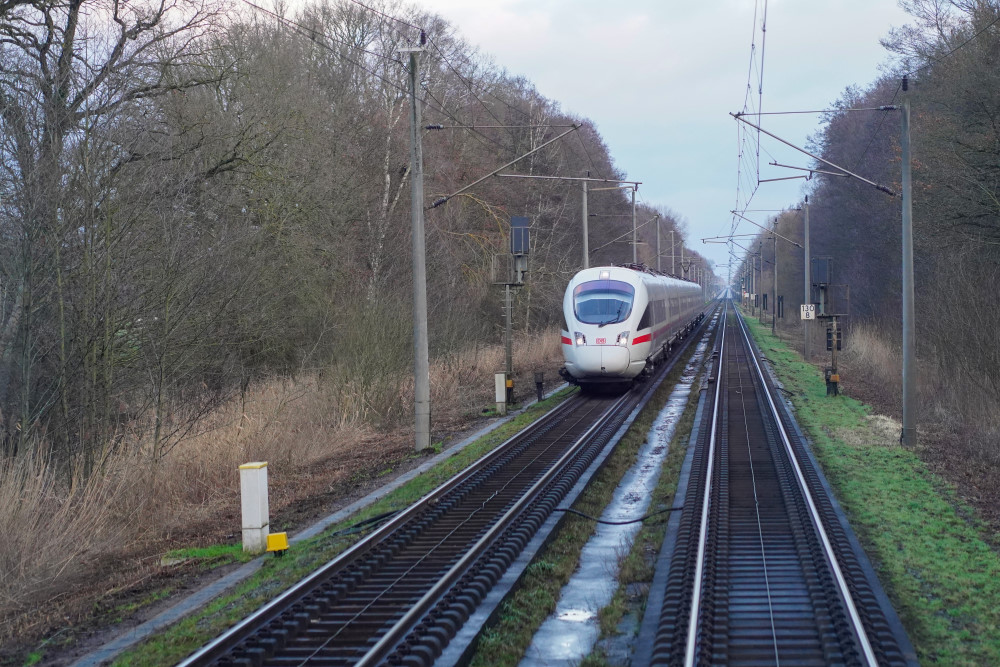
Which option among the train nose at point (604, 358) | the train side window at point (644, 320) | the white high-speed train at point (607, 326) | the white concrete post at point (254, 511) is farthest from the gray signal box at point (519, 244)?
the white concrete post at point (254, 511)

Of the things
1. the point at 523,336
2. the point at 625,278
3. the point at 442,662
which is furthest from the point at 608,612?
the point at 523,336

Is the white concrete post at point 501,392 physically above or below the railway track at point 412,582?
above

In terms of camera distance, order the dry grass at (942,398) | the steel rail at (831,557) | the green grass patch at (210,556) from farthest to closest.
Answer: the dry grass at (942,398) < the green grass patch at (210,556) < the steel rail at (831,557)

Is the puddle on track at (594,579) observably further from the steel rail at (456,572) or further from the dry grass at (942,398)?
the dry grass at (942,398)

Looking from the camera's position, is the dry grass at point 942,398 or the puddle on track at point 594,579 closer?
the puddle on track at point 594,579

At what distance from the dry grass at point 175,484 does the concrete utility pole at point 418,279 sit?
3.37 feet

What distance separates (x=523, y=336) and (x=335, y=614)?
30983mm

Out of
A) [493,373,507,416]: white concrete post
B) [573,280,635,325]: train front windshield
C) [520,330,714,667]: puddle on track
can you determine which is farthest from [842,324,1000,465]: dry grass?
[493,373,507,416]: white concrete post

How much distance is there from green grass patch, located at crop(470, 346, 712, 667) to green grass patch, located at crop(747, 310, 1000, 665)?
2.63 meters

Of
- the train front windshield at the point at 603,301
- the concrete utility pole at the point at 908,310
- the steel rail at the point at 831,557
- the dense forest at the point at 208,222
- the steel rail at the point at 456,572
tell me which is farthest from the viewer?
the train front windshield at the point at 603,301

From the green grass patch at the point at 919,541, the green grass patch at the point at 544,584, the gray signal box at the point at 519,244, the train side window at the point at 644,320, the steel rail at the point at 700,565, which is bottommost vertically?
the green grass patch at the point at 544,584

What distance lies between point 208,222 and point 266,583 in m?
11.7

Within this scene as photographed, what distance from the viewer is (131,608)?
7973mm

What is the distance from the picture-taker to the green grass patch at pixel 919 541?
23.4 ft
